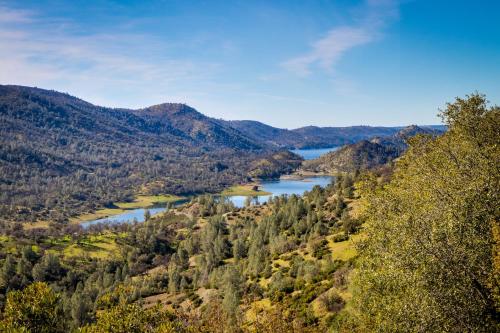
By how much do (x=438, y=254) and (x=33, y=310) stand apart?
1105 inches

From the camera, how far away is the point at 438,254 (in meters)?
24.7

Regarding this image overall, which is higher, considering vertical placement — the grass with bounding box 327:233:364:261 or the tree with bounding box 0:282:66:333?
the tree with bounding box 0:282:66:333

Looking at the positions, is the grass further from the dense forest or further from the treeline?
the dense forest

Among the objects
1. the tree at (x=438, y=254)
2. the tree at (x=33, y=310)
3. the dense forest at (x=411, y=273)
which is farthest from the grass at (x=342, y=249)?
the tree at (x=33, y=310)

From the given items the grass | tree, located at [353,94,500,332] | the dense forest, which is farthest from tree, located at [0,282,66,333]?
the grass

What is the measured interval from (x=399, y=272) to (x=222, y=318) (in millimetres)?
11750

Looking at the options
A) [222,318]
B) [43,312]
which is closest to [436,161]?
[222,318]

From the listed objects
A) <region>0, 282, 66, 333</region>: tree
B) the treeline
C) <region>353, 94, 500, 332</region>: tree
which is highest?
<region>353, 94, 500, 332</region>: tree

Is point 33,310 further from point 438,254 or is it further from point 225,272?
point 225,272

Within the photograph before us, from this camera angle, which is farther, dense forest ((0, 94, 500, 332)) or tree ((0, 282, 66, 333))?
tree ((0, 282, 66, 333))

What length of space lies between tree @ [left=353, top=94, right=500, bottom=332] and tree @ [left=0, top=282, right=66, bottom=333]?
23.4 meters

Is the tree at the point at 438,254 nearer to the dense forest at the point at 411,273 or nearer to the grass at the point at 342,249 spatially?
the dense forest at the point at 411,273

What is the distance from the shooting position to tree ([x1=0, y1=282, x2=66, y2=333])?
2733 cm

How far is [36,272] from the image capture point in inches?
6526
